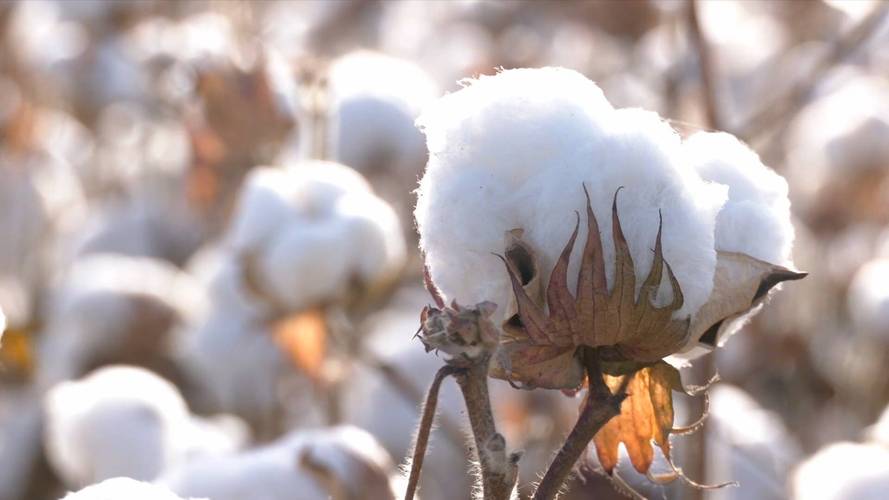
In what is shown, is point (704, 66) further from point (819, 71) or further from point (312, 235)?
point (312, 235)

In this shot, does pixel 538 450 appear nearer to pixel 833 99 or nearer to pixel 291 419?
pixel 291 419

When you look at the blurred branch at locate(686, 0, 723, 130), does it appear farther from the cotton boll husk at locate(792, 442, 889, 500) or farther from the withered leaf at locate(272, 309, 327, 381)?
the withered leaf at locate(272, 309, 327, 381)

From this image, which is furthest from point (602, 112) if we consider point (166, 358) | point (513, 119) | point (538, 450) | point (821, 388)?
point (166, 358)

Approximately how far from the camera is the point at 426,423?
2.18 ft

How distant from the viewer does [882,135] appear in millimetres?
2736

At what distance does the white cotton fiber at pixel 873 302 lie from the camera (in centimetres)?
213

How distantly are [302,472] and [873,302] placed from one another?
1.18 meters

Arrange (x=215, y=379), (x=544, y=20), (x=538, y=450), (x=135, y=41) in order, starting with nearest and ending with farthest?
1. (x=538, y=450)
2. (x=215, y=379)
3. (x=135, y=41)
4. (x=544, y=20)

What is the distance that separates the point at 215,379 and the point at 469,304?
1997 mm

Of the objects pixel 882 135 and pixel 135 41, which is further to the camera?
pixel 135 41

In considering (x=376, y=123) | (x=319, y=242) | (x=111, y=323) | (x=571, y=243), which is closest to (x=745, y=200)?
(x=571, y=243)

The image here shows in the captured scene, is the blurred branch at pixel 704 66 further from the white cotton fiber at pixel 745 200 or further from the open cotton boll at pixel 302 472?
the white cotton fiber at pixel 745 200

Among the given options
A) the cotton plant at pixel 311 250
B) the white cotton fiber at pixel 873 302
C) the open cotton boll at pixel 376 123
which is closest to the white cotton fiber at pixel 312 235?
the cotton plant at pixel 311 250

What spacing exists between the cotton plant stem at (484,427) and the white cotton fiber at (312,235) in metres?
1.02
